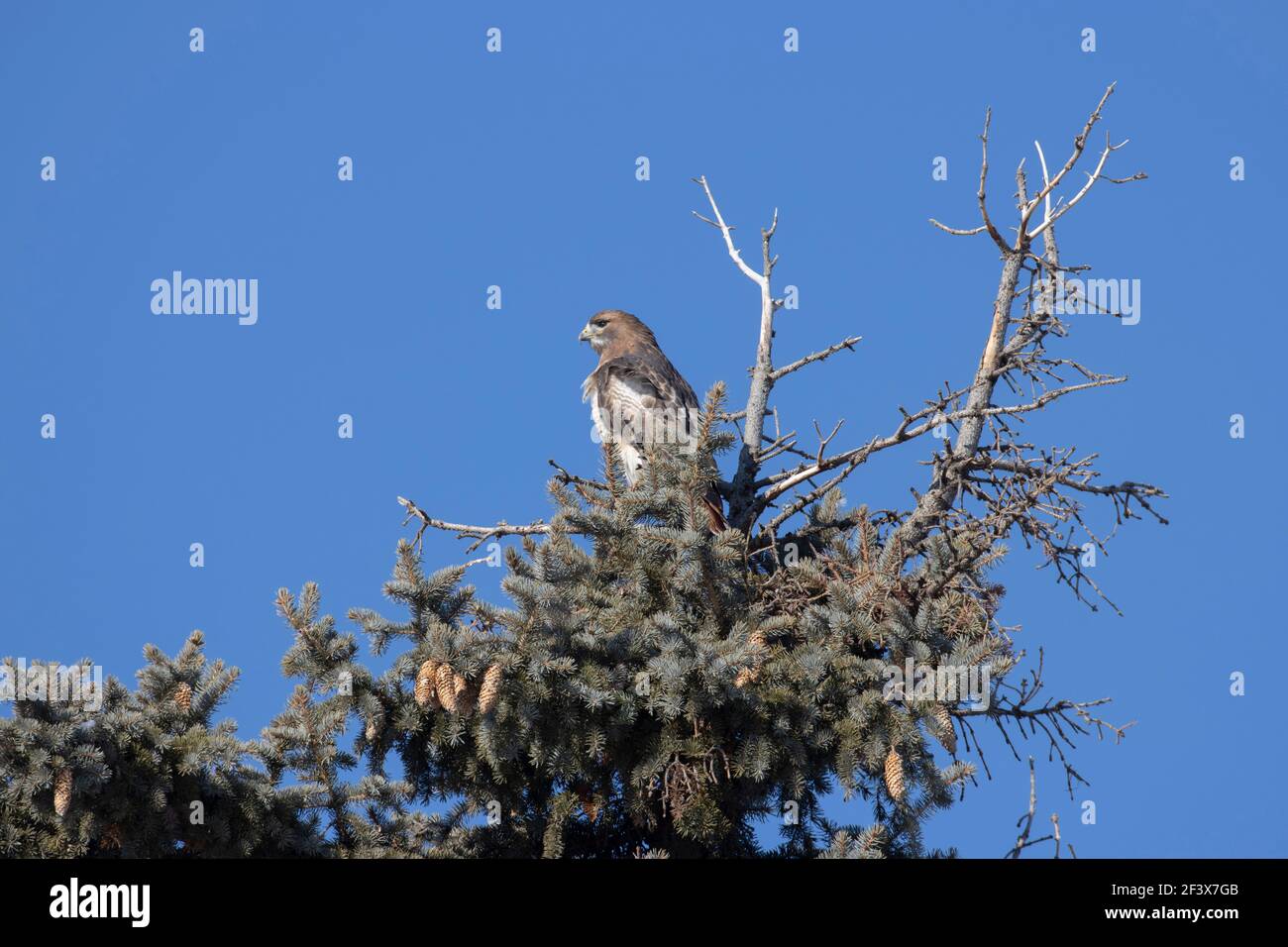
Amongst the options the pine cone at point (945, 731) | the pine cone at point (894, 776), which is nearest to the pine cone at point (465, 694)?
the pine cone at point (894, 776)

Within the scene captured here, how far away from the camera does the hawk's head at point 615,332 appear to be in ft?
41.7

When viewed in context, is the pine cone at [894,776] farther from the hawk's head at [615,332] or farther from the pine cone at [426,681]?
the hawk's head at [615,332]

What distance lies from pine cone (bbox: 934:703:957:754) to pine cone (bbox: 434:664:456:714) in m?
2.20

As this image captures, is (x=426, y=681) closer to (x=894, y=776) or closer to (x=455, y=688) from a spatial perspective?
(x=455, y=688)

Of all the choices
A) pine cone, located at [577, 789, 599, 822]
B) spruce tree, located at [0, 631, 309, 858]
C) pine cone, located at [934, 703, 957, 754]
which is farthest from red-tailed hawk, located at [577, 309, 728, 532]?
spruce tree, located at [0, 631, 309, 858]

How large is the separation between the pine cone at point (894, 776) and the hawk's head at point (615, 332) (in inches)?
239

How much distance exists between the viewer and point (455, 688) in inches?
267

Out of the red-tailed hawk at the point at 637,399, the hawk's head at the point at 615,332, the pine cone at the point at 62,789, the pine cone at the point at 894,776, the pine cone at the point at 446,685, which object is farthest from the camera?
the hawk's head at the point at 615,332

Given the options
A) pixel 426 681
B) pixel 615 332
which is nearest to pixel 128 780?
pixel 426 681

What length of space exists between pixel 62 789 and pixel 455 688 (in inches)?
65.6

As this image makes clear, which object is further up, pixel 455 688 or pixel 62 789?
pixel 455 688
